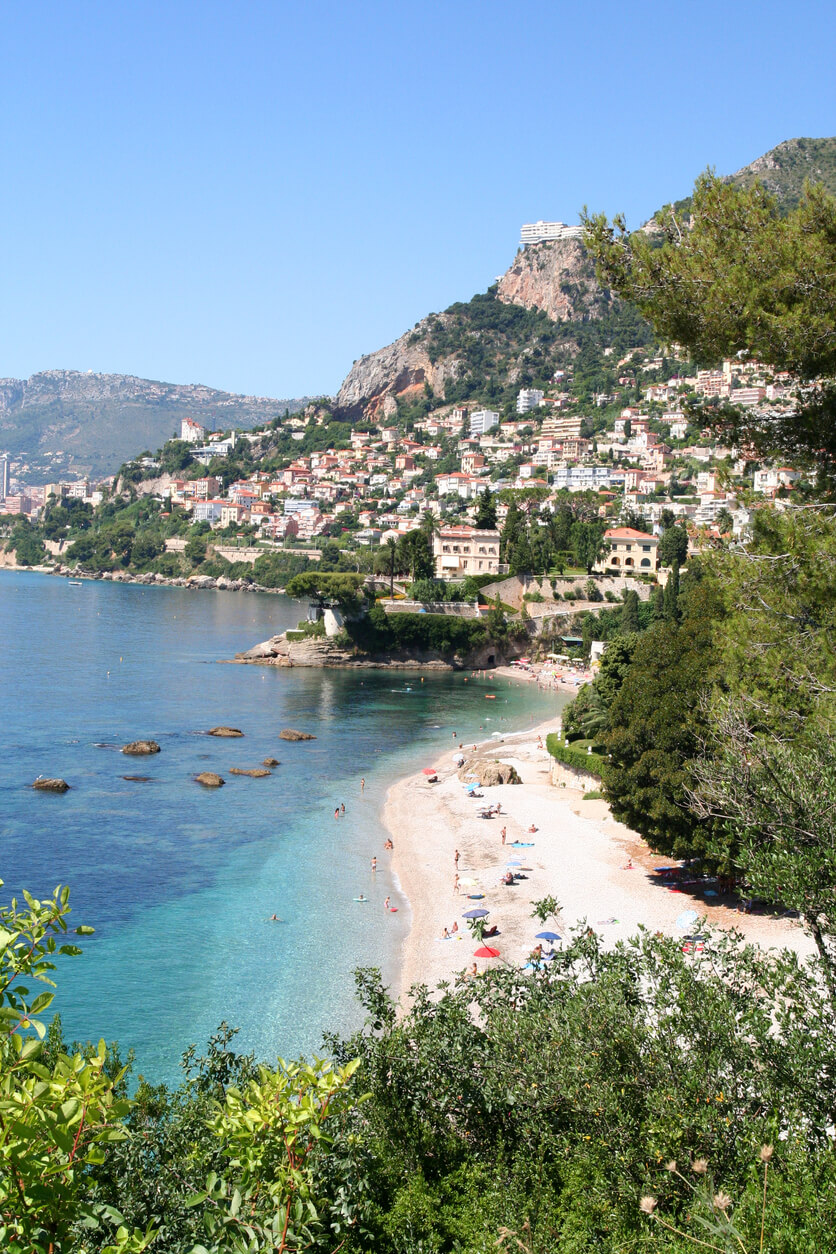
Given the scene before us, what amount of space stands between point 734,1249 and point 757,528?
16.7ft

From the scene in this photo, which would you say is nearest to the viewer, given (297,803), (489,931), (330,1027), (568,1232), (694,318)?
(568,1232)

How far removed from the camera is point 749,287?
734 centimetres

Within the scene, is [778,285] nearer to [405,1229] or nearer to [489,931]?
[405,1229]

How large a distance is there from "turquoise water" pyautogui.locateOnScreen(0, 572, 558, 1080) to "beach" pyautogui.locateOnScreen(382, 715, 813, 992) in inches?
27.3

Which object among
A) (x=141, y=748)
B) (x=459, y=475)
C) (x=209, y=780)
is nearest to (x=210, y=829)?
(x=209, y=780)

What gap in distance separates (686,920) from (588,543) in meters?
52.0

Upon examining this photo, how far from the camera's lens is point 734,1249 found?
4676 millimetres

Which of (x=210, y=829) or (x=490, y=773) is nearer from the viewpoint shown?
(x=210, y=829)

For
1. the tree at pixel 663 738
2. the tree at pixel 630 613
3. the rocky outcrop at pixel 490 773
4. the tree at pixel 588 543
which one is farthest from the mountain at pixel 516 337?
the tree at pixel 663 738

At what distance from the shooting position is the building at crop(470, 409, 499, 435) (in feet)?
444

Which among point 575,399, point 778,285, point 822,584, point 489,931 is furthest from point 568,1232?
point 575,399

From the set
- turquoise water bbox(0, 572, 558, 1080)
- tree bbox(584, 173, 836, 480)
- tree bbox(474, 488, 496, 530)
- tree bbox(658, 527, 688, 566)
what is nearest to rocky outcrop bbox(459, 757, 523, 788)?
turquoise water bbox(0, 572, 558, 1080)

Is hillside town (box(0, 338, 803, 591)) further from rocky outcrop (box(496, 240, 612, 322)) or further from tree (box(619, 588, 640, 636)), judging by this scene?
rocky outcrop (box(496, 240, 612, 322))

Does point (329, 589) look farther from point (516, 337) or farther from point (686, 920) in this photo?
point (516, 337)
